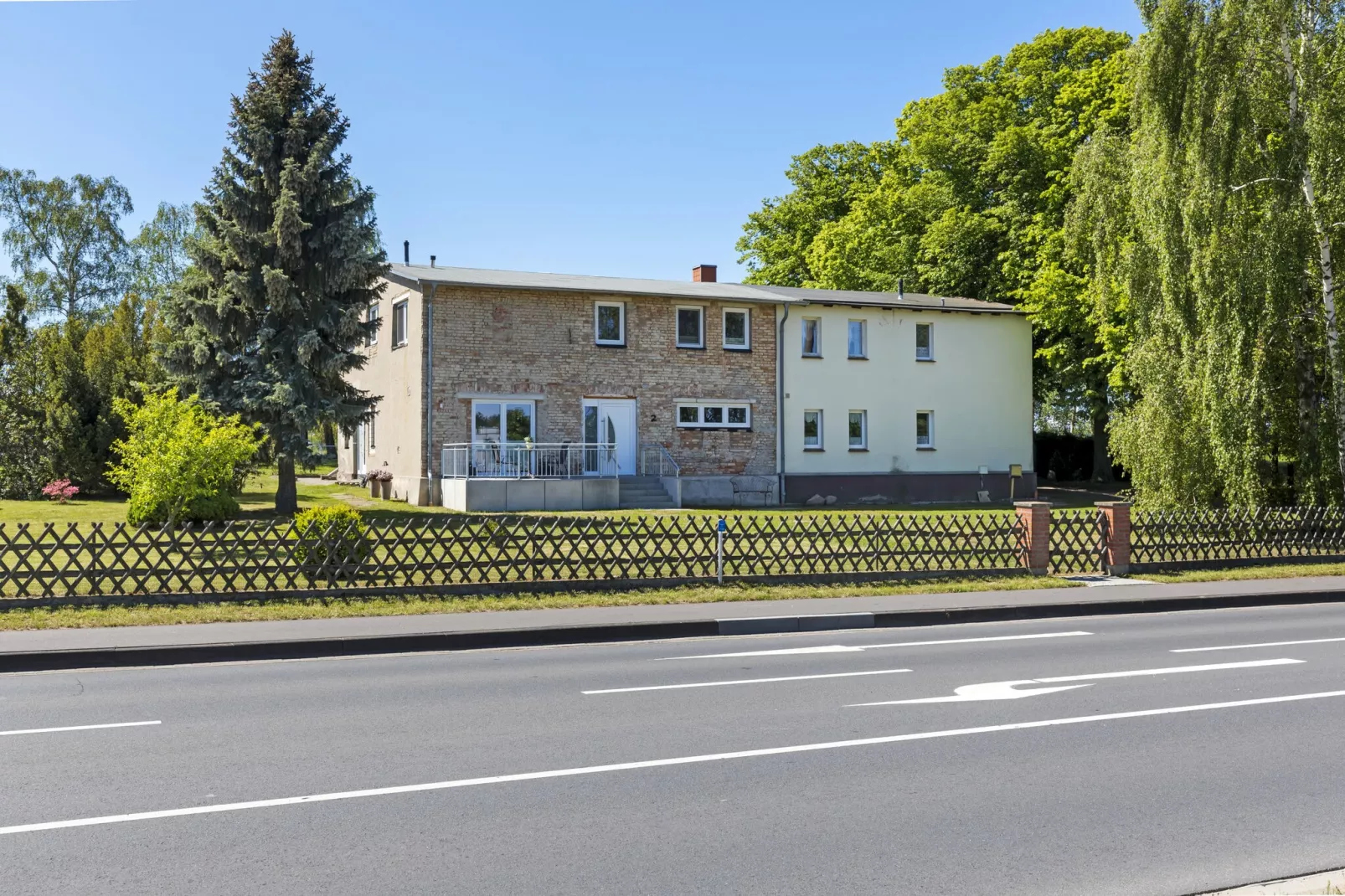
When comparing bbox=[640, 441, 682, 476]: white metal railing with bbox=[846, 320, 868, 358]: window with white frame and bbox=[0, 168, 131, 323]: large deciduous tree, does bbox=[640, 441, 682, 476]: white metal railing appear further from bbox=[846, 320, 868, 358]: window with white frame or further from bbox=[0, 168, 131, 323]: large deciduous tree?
bbox=[0, 168, 131, 323]: large deciduous tree

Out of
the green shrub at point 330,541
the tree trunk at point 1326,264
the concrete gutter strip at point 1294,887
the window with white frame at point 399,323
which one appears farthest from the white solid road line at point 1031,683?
the window with white frame at point 399,323

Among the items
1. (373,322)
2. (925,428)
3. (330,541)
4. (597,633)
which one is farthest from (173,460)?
(925,428)

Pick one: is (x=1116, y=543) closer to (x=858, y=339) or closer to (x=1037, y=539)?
(x=1037, y=539)

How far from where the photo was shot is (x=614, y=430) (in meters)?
33.9

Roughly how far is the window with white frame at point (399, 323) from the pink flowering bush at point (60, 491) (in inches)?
396

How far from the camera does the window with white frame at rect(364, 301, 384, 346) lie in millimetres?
27719

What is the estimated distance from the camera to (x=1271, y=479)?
77.3 ft

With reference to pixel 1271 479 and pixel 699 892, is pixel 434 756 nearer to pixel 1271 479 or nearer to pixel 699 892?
pixel 699 892

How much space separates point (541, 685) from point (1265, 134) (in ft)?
70.5

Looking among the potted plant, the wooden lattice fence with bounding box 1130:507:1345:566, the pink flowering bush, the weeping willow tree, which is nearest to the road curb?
the wooden lattice fence with bounding box 1130:507:1345:566

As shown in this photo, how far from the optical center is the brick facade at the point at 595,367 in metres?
31.8

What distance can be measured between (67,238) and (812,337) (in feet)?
140

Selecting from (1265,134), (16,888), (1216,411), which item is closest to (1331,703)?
(16,888)

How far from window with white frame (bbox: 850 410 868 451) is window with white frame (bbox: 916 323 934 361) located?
119 inches
